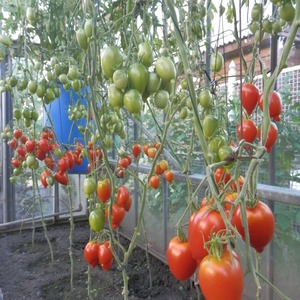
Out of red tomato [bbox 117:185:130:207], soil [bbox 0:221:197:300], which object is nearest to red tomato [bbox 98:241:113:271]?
red tomato [bbox 117:185:130:207]

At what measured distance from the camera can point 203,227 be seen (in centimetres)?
39

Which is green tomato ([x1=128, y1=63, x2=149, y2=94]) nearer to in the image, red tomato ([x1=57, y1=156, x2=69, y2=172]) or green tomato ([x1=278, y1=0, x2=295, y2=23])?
green tomato ([x1=278, y1=0, x2=295, y2=23])

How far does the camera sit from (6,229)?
2680 mm

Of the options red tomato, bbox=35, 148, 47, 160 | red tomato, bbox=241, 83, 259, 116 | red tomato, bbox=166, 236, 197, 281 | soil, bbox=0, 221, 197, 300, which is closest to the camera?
red tomato, bbox=166, 236, 197, 281

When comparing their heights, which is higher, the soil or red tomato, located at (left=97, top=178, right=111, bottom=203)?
red tomato, located at (left=97, top=178, right=111, bottom=203)

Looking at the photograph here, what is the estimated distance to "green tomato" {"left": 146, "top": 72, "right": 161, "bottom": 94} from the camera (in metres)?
0.43

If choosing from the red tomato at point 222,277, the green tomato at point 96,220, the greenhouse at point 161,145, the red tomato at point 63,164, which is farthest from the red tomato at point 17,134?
the red tomato at point 222,277

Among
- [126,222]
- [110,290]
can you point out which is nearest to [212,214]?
[110,290]

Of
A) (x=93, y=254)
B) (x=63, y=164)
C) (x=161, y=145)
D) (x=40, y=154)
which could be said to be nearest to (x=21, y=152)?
(x=40, y=154)

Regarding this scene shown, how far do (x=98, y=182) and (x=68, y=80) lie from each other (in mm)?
447

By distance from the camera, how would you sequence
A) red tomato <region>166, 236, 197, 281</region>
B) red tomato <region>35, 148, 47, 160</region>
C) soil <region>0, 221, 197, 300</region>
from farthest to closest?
soil <region>0, 221, 197, 300</region>
red tomato <region>35, 148, 47, 160</region>
red tomato <region>166, 236, 197, 281</region>

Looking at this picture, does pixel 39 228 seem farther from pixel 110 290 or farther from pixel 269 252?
pixel 269 252

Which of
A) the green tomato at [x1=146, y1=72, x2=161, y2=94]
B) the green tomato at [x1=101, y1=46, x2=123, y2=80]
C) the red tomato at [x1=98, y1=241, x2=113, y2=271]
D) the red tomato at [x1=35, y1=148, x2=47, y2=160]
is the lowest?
the red tomato at [x1=98, y1=241, x2=113, y2=271]

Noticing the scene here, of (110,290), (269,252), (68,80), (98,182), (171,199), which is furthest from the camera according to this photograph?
(171,199)
